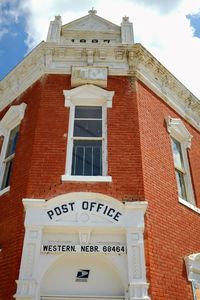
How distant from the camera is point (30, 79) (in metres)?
10.5

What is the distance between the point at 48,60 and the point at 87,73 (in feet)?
4.67

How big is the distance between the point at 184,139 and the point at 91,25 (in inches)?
221

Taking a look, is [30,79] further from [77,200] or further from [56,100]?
[77,200]

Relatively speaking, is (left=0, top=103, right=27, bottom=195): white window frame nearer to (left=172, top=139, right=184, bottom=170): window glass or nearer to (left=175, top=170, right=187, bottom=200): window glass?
(left=172, top=139, right=184, bottom=170): window glass

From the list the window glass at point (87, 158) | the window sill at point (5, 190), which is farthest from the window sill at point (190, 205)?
the window sill at point (5, 190)

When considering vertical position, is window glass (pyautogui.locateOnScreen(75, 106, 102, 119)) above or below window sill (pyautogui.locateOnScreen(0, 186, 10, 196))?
above

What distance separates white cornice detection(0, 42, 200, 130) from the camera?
1023cm

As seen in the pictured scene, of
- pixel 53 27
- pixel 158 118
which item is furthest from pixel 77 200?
pixel 53 27

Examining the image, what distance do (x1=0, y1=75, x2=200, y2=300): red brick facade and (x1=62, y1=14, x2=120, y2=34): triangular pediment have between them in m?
2.93

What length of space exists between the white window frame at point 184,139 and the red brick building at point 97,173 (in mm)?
34

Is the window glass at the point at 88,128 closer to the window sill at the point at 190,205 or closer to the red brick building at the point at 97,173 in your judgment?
the red brick building at the point at 97,173

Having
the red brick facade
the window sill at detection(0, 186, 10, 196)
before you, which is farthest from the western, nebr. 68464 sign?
the window sill at detection(0, 186, 10, 196)

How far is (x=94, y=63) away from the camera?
33.7 feet

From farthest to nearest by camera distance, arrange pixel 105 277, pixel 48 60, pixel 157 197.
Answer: pixel 48 60 < pixel 157 197 < pixel 105 277
